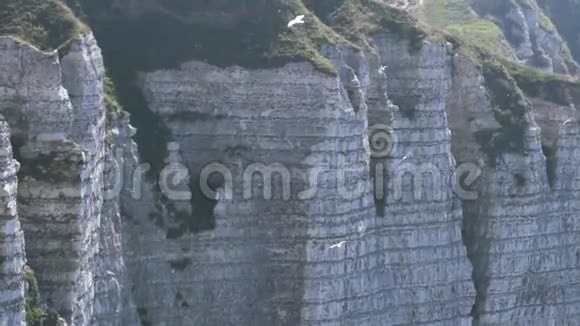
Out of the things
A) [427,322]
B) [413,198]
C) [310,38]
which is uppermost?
[310,38]

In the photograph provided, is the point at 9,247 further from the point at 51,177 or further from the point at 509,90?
the point at 509,90

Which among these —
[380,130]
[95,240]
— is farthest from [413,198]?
[95,240]

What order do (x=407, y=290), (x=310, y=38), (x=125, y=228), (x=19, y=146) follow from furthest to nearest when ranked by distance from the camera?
1. (x=407, y=290)
2. (x=310, y=38)
3. (x=125, y=228)
4. (x=19, y=146)

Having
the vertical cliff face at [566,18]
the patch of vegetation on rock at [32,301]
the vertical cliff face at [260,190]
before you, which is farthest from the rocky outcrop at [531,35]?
the patch of vegetation on rock at [32,301]

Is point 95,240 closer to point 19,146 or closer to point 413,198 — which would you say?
point 19,146

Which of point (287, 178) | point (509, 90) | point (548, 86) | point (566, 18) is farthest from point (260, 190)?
point (566, 18)

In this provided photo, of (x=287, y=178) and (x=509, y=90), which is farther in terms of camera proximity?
(x=509, y=90)

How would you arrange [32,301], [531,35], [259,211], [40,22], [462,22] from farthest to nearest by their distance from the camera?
1. [531,35]
2. [462,22]
3. [259,211]
4. [40,22]
5. [32,301]

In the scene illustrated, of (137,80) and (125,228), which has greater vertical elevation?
(137,80)
